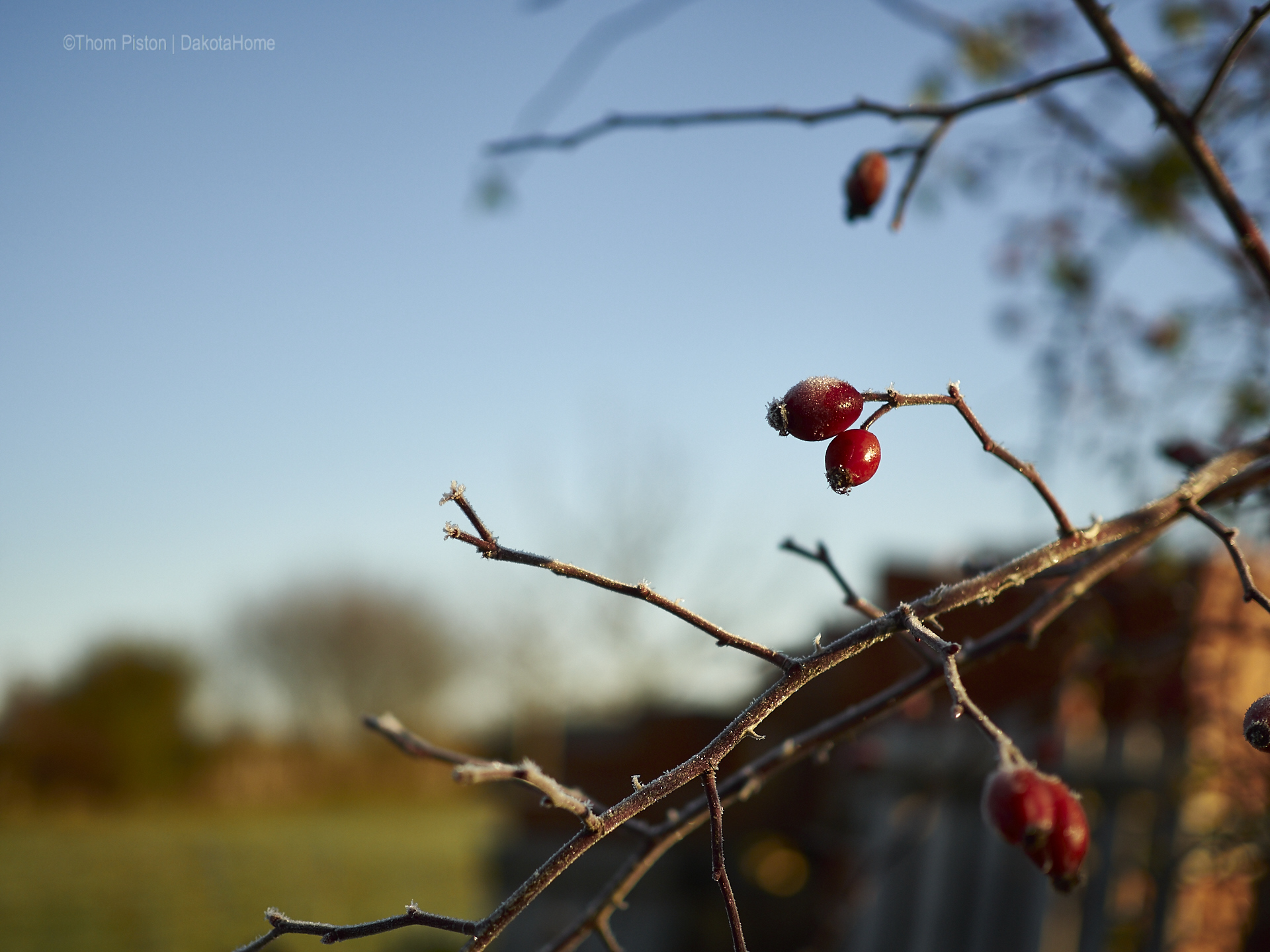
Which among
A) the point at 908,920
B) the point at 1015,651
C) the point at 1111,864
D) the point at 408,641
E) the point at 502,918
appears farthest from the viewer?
the point at 408,641

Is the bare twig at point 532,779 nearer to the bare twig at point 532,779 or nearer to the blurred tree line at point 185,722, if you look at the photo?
the bare twig at point 532,779

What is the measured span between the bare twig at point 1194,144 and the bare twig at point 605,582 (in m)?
0.83

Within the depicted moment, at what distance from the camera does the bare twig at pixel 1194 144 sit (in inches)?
42.6

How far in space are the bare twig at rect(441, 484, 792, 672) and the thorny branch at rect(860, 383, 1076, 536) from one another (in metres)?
0.22

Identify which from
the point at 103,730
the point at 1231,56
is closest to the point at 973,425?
the point at 1231,56

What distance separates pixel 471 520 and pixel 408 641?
25.9 m

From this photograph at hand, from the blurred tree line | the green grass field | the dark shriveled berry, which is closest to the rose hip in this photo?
the dark shriveled berry

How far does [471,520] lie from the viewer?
66 centimetres

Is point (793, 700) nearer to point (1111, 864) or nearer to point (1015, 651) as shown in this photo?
point (1015, 651)

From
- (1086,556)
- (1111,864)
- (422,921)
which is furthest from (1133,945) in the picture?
(422,921)

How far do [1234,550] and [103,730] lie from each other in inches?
912

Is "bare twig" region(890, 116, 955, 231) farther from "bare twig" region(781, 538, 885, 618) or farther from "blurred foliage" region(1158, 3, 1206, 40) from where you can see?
"blurred foliage" region(1158, 3, 1206, 40)

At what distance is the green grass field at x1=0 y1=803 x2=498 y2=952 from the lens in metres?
9.31

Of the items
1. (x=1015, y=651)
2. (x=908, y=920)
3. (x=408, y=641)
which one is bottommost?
(x=908, y=920)
